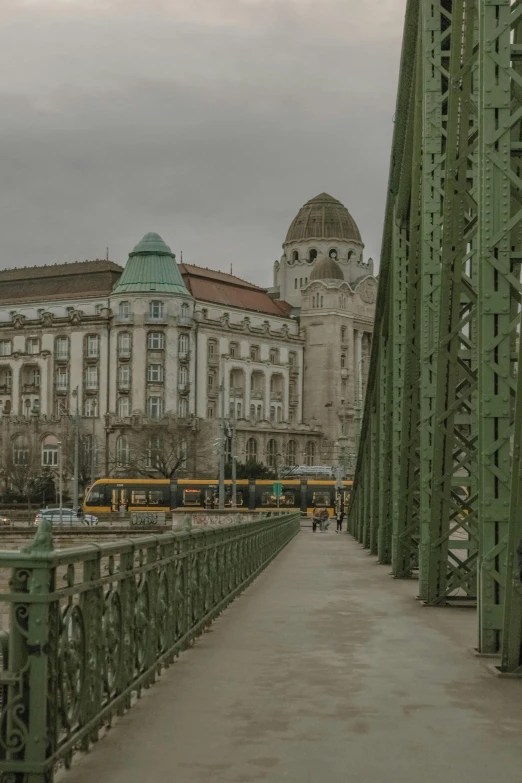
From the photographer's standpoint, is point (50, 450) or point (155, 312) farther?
point (155, 312)

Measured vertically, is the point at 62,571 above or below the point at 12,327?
below

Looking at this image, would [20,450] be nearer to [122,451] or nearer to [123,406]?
[122,451]

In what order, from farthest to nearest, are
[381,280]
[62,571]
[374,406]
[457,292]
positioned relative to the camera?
1. [374,406]
2. [381,280]
3. [457,292]
4. [62,571]

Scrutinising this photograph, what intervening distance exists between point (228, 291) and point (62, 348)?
2017cm

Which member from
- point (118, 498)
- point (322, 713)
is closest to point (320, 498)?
point (118, 498)

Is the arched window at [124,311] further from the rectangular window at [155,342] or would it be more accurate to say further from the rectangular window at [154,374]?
the rectangular window at [154,374]

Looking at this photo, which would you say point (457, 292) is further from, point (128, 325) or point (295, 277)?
point (295, 277)

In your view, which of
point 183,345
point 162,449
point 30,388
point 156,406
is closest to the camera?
point 162,449

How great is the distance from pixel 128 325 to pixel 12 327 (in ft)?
44.2

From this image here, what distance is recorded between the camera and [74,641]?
21.0 ft

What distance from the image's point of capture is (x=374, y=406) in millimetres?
31812

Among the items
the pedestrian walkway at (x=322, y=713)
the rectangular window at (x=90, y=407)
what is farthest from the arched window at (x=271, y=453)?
the pedestrian walkway at (x=322, y=713)

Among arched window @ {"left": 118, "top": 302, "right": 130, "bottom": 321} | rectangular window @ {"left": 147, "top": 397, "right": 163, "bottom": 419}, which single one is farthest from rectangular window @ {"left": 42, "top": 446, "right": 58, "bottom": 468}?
arched window @ {"left": 118, "top": 302, "right": 130, "bottom": 321}

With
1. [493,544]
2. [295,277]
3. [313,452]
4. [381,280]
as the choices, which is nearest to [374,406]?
[381,280]
